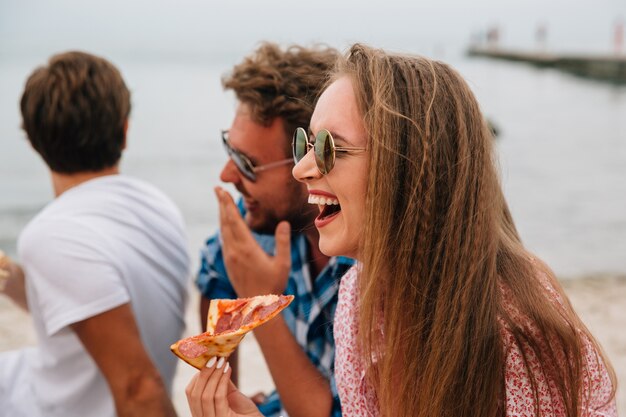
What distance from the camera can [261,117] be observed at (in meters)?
2.87

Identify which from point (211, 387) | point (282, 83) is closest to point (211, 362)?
point (211, 387)

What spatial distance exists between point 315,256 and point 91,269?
0.85 meters

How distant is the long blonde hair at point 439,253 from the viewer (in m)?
1.71

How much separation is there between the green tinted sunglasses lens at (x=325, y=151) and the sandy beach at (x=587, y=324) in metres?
3.66

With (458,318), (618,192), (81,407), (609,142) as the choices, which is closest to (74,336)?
(81,407)

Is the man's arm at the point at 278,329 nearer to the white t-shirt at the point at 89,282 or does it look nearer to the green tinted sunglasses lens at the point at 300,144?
the white t-shirt at the point at 89,282

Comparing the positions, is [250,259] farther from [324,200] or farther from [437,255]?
[437,255]

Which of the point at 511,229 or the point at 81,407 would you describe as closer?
the point at 511,229

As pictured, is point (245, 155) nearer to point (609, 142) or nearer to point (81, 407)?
point (81, 407)

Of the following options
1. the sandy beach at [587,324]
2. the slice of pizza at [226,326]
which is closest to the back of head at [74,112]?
the slice of pizza at [226,326]

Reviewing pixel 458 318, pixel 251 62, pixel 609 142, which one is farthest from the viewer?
pixel 609 142

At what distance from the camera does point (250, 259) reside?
100 inches

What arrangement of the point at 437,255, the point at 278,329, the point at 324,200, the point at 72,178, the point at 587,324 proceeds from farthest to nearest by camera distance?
the point at 587,324 < the point at 72,178 < the point at 278,329 < the point at 324,200 < the point at 437,255

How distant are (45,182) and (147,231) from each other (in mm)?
16312
